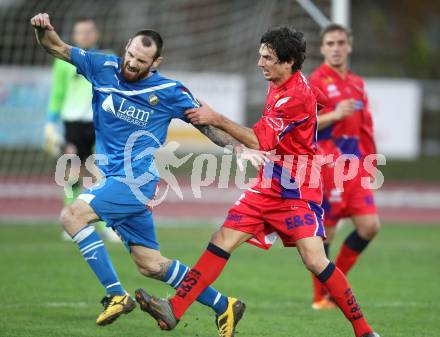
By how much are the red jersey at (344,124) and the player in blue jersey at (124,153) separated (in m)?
2.17

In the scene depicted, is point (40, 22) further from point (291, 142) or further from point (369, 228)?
point (369, 228)

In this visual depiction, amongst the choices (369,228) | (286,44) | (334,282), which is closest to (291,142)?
(286,44)

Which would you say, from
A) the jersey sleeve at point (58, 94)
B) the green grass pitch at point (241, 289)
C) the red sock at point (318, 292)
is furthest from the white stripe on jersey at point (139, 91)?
the jersey sleeve at point (58, 94)

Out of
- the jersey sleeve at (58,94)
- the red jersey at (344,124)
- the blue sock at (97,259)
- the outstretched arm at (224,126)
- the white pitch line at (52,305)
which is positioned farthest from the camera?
the jersey sleeve at (58,94)

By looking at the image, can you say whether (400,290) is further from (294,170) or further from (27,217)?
(27,217)

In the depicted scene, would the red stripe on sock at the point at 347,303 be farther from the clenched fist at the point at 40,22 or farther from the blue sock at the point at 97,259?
the clenched fist at the point at 40,22

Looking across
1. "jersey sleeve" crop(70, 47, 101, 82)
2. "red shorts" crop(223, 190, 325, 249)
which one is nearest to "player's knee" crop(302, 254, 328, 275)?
"red shorts" crop(223, 190, 325, 249)

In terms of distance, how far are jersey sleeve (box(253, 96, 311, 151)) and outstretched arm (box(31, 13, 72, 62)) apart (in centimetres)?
166

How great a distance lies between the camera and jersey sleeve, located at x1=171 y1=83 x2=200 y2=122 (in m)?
6.76

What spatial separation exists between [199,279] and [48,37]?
2.10 metres

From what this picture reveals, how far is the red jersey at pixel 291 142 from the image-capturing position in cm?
622

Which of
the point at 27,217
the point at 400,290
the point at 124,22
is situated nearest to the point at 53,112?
the point at 27,217

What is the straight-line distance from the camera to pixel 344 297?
248 inches

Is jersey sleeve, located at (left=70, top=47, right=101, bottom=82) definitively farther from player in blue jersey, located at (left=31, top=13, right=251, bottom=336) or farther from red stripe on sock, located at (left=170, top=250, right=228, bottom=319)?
red stripe on sock, located at (left=170, top=250, right=228, bottom=319)
